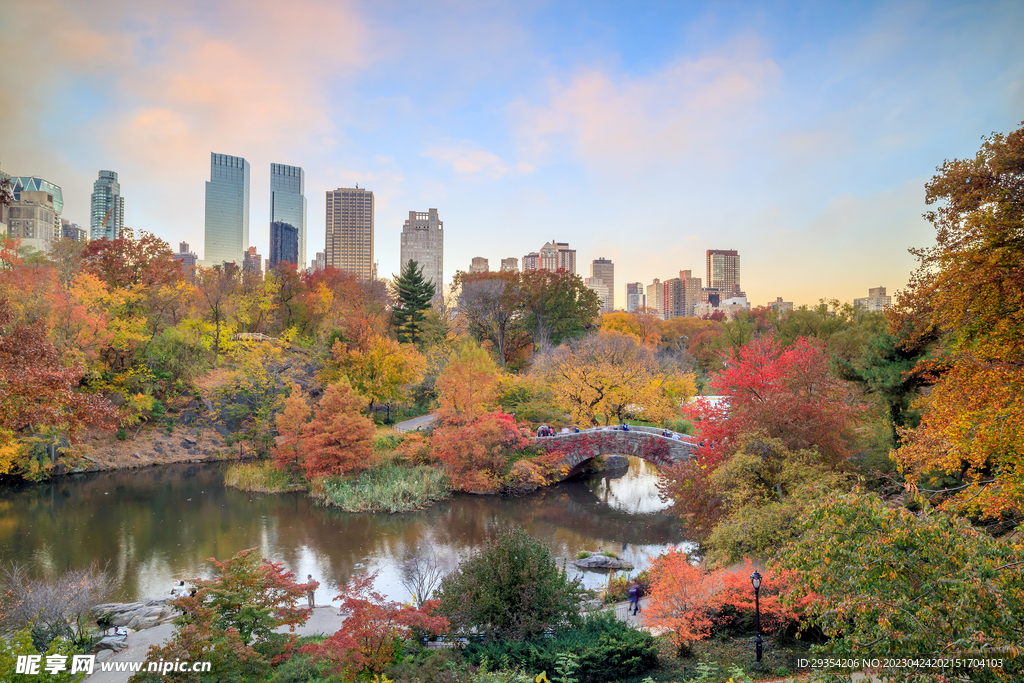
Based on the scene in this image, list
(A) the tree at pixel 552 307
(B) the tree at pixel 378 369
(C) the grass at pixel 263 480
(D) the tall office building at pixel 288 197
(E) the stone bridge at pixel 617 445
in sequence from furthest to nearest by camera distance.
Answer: (D) the tall office building at pixel 288 197 < (A) the tree at pixel 552 307 < (B) the tree at pixel 378 369 < (C) the grass at pixel 263 480 < (E) the stone bridge at pixel 617 445

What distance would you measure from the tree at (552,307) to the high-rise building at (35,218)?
97.0ft

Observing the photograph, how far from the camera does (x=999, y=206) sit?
8.69 metres

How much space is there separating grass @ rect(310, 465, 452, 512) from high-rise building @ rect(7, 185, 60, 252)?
2402 centimetres

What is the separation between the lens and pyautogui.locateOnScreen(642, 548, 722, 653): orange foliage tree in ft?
30.5

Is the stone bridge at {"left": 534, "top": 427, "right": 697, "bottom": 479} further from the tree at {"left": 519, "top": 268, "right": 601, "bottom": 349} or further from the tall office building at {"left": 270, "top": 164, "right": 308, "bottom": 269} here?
the tall office building at {"left": 270, "top": 164, "right": 308, "bottom": 269}

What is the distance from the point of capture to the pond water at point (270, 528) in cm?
1489

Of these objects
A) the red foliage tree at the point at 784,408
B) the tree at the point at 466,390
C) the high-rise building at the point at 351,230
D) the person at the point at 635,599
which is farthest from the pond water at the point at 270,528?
the high-rise building at the point at 351,230

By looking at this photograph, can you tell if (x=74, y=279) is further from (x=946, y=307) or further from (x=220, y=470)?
(x=946, y=307)

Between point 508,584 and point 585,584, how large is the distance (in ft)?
18.5

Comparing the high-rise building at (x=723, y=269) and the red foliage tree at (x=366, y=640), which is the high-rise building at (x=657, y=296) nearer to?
the high-rise building at (x=723, y=269)

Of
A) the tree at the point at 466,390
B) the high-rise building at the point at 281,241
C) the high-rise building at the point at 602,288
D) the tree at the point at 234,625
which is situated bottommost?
the tree at the point at 234,625

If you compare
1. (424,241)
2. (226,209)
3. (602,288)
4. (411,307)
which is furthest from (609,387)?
(226,209)

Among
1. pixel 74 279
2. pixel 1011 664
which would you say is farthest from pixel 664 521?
pixel 74 279

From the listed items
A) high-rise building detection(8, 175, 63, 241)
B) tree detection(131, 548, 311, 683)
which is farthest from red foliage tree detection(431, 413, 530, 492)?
high-rise building detection(8, 175, 63, 241)
